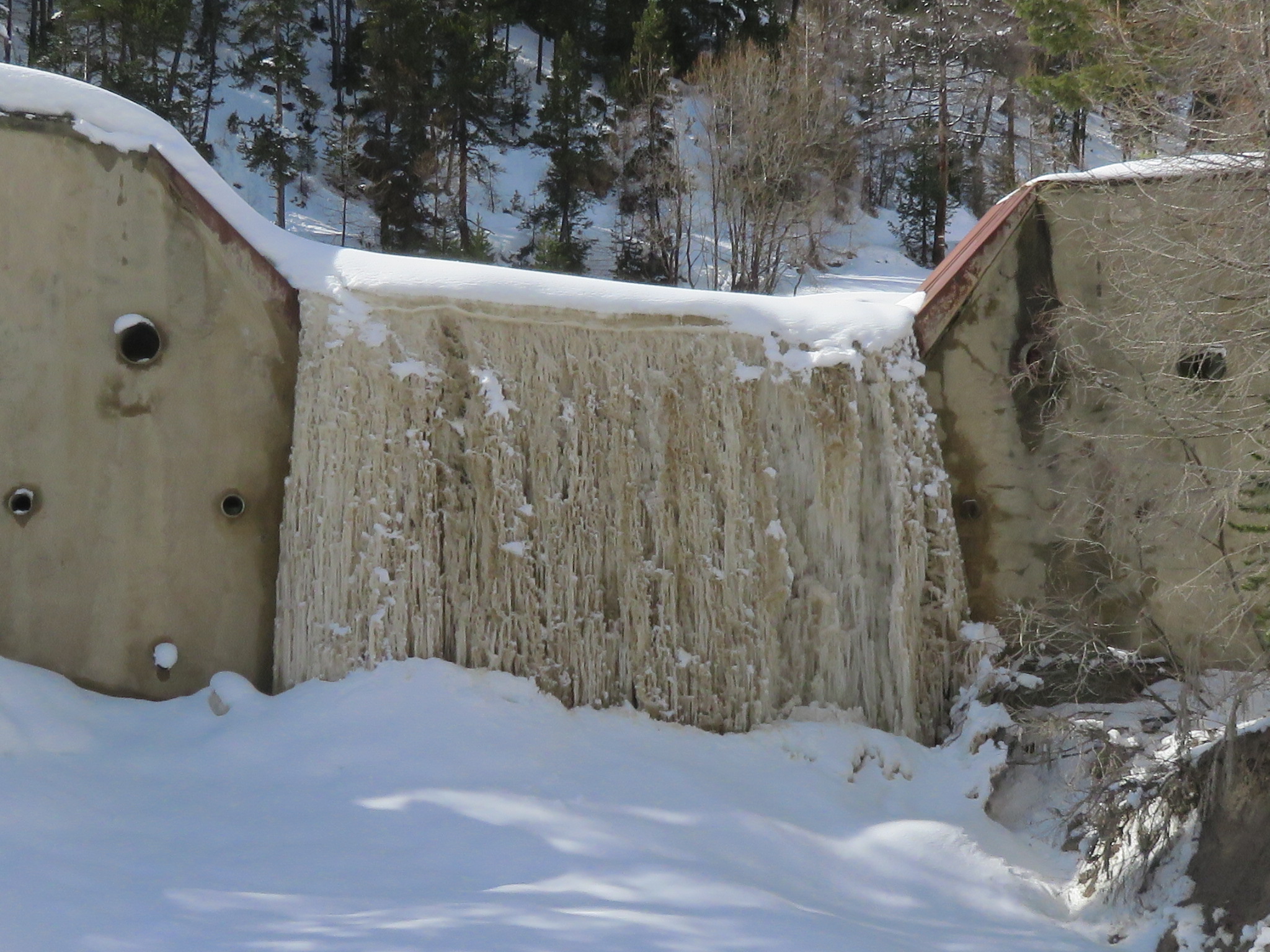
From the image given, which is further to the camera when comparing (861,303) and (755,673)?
(861,303)

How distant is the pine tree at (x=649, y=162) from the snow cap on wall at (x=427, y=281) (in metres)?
12.5

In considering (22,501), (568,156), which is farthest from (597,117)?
(22,501)

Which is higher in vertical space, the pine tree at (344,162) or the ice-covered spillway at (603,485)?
the pine tree at (344,162)

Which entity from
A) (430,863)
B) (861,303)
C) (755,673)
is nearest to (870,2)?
(861,303)

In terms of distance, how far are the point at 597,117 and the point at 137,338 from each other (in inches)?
700

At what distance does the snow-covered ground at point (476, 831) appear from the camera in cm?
432

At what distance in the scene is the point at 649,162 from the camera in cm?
2162

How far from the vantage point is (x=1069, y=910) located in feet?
20.9

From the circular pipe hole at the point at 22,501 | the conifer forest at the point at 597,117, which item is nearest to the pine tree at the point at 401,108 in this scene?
the conifer forest at the point at 597,117

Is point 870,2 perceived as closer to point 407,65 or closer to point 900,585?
point 407,65

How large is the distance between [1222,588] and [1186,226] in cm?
242

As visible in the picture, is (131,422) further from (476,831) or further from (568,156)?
(568,156)

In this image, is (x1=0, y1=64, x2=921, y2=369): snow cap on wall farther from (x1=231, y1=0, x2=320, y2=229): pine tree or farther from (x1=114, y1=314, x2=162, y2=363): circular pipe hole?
(x1=231, y1=0, x2=320, y2=229): pine tree

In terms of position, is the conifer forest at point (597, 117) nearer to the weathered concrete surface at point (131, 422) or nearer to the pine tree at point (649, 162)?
the pine tree at point (649, 162)
